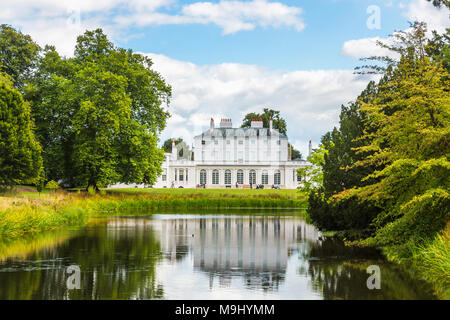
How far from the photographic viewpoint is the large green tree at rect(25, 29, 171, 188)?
4591cm

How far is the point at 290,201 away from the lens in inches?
2110

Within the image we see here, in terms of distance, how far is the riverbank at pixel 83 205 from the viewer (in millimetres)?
23172

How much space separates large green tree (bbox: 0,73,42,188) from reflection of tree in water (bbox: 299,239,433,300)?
27.2 m

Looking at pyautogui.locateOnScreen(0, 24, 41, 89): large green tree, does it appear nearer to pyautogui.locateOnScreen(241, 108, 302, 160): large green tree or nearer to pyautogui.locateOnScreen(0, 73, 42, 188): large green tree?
A: pyautogui.locateOnScreen(0, 73, 42, 188): large green tree

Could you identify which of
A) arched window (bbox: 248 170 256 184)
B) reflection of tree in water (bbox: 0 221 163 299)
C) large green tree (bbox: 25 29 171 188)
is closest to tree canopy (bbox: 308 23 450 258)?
reflection of tree in water (bbox: 0 221 163 299)

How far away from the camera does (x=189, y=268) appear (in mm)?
13852

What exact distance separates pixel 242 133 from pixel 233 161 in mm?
5293

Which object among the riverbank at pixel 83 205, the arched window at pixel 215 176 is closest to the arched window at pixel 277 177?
the arched window at pixel 215 176

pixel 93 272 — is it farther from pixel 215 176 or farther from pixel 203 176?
pixel 215 176

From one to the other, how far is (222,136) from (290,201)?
49715 mm

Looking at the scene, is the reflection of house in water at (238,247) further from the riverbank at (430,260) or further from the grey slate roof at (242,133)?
the grey slate roof at (242,133)

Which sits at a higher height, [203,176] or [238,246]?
[203,176]

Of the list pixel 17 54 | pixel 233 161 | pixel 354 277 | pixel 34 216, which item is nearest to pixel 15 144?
pixel 34 216

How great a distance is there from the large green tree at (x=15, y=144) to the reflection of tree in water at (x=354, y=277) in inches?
1072
